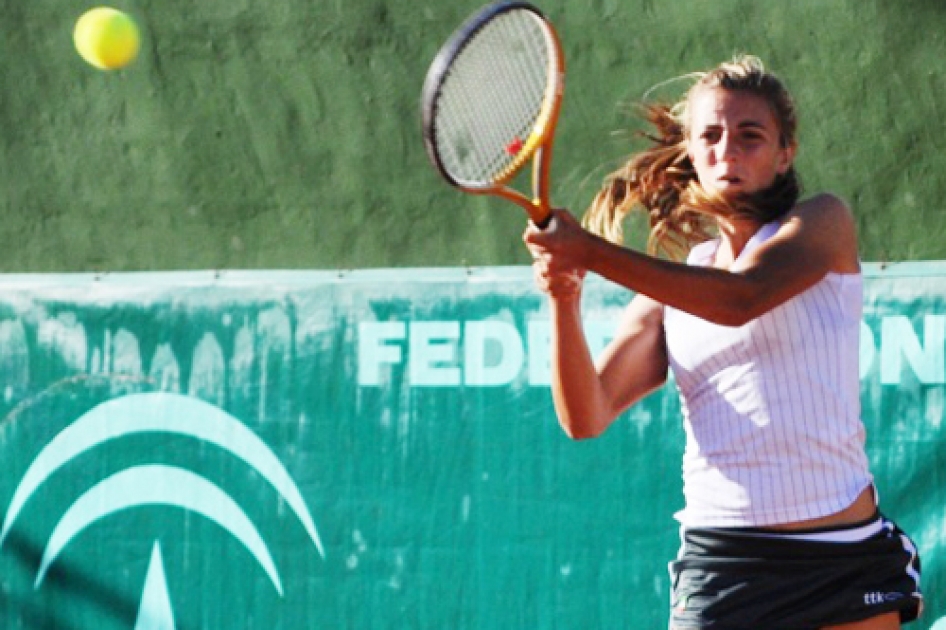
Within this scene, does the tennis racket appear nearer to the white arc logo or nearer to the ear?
the ear

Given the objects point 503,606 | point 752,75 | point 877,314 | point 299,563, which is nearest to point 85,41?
point 299,563

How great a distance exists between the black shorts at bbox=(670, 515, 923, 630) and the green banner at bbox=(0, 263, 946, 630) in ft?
4.78

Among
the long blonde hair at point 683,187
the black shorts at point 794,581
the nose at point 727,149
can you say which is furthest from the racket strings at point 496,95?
the black shorts at point 794,581

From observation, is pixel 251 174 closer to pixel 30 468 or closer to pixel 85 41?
pixel 85 41

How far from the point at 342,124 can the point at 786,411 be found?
7.13 feet

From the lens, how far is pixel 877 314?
3.94 meters

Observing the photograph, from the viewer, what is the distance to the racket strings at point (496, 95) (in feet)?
8.80

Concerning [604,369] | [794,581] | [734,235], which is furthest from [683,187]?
[794,581]

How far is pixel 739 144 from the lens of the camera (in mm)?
2504

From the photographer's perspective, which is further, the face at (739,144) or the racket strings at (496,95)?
the racket strings at (496,95)

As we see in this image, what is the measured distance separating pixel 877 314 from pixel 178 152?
1832mm

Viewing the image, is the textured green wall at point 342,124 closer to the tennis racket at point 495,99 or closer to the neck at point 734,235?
the tennis racket at point 495,99

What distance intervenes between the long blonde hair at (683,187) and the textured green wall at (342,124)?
47.6 inches

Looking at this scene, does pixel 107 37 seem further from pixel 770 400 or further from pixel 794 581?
pixel 794 581
